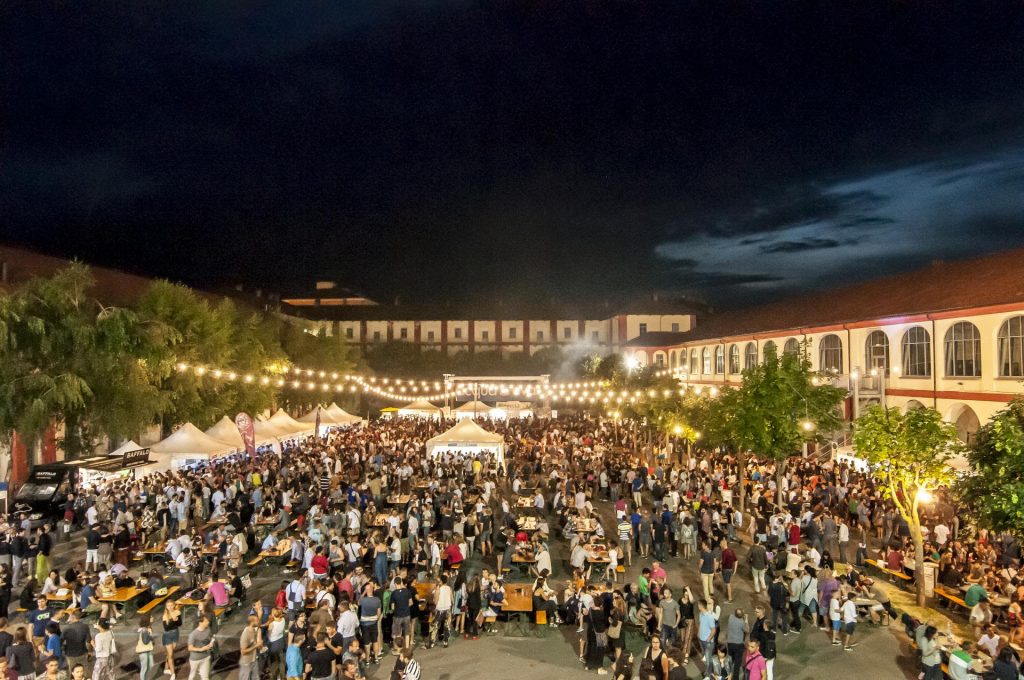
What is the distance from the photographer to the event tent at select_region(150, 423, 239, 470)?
2309 centimetres

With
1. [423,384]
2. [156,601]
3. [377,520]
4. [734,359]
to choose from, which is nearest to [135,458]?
[377,520]

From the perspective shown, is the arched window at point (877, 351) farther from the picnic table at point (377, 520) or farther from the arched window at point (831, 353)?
the picnic table at point (377, 520)

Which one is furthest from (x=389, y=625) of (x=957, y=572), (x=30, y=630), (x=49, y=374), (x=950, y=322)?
(x=950, y=322)

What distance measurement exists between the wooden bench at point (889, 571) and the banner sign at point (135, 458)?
20.7 m

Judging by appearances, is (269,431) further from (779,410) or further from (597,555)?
(779,410)

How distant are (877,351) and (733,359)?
1389cm

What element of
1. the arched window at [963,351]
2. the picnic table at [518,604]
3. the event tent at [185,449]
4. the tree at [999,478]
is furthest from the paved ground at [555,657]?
the arched window at [963,351]

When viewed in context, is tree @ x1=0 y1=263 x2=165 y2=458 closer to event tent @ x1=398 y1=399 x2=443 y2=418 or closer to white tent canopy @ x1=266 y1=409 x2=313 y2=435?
white tent canopy @ x1=266 y1=409 x2=313 y2=435

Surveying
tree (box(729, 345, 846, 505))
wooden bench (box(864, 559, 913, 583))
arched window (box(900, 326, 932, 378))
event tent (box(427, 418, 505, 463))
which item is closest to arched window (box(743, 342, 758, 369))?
arched window (box(900, 326, 932, 378))

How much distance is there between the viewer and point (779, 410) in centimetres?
1898

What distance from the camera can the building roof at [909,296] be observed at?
2208 cm

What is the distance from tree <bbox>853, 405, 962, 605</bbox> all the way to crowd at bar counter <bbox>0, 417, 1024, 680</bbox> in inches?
52.8

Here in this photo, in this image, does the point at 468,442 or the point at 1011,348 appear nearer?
the point at 1011,348

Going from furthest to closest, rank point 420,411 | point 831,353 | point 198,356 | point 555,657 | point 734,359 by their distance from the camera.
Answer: point 420,411, point 734,359, point 831,353, point 198,356, point 555,657
